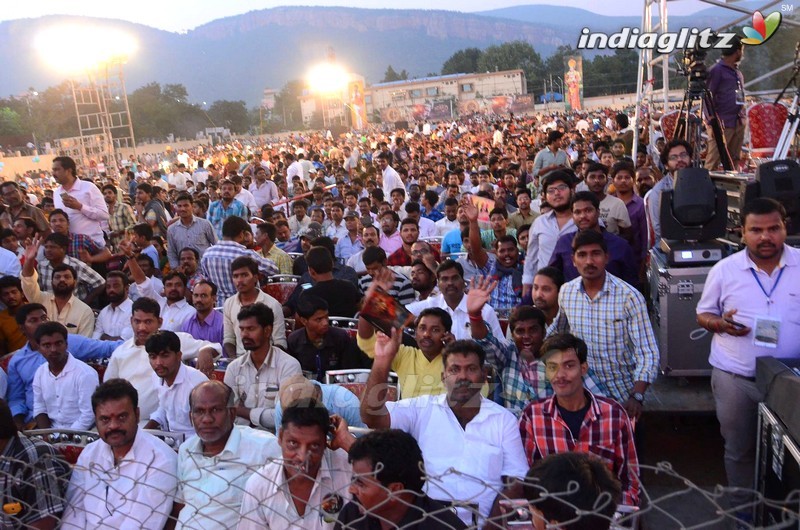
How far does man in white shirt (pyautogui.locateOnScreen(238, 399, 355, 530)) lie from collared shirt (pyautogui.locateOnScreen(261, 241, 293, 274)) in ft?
15.5

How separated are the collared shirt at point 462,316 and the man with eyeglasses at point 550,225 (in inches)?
32.8

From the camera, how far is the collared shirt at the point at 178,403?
178 inches

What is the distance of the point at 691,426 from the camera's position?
491 cm

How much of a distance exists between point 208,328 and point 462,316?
215cm

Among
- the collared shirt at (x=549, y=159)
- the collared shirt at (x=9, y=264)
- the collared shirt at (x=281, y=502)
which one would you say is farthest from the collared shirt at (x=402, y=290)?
the collared shirt at (x=549, y=159)

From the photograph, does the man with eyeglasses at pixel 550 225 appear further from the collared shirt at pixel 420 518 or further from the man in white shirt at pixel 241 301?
the collared shirt at pixel 420 518

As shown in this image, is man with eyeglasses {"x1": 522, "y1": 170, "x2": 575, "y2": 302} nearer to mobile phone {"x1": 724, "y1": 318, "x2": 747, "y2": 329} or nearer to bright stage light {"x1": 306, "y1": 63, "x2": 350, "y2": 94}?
mobile phone {"x1": 724, "y1": 318, "x2": 747, "y2": 329}

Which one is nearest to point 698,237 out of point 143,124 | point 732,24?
point 732,24

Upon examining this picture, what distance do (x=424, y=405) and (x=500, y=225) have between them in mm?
3731

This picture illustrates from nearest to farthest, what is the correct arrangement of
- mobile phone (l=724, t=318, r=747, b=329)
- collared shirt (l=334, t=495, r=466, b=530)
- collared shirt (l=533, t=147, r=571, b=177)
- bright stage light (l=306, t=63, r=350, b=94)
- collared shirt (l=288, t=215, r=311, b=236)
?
collared shirt (l=334, t=495, r=466, b=530), mobile phone (l=724, t=318, r=747, b=329), collared shirt (l=288, t=215, r=311, b=236), collared shirt (l=533, t=147, r=571, b=177), bright stage light (l=306, t=63, r=350, b=94)

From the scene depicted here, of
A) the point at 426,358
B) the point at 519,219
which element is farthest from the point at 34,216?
the point at 426,358

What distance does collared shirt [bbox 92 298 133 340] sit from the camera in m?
6.27

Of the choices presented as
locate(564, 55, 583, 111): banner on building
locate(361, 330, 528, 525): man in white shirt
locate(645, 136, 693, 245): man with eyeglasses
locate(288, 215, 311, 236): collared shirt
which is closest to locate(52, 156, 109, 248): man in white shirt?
locate(288, 215, 311, 236): collared shirt

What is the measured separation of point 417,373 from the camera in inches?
168
